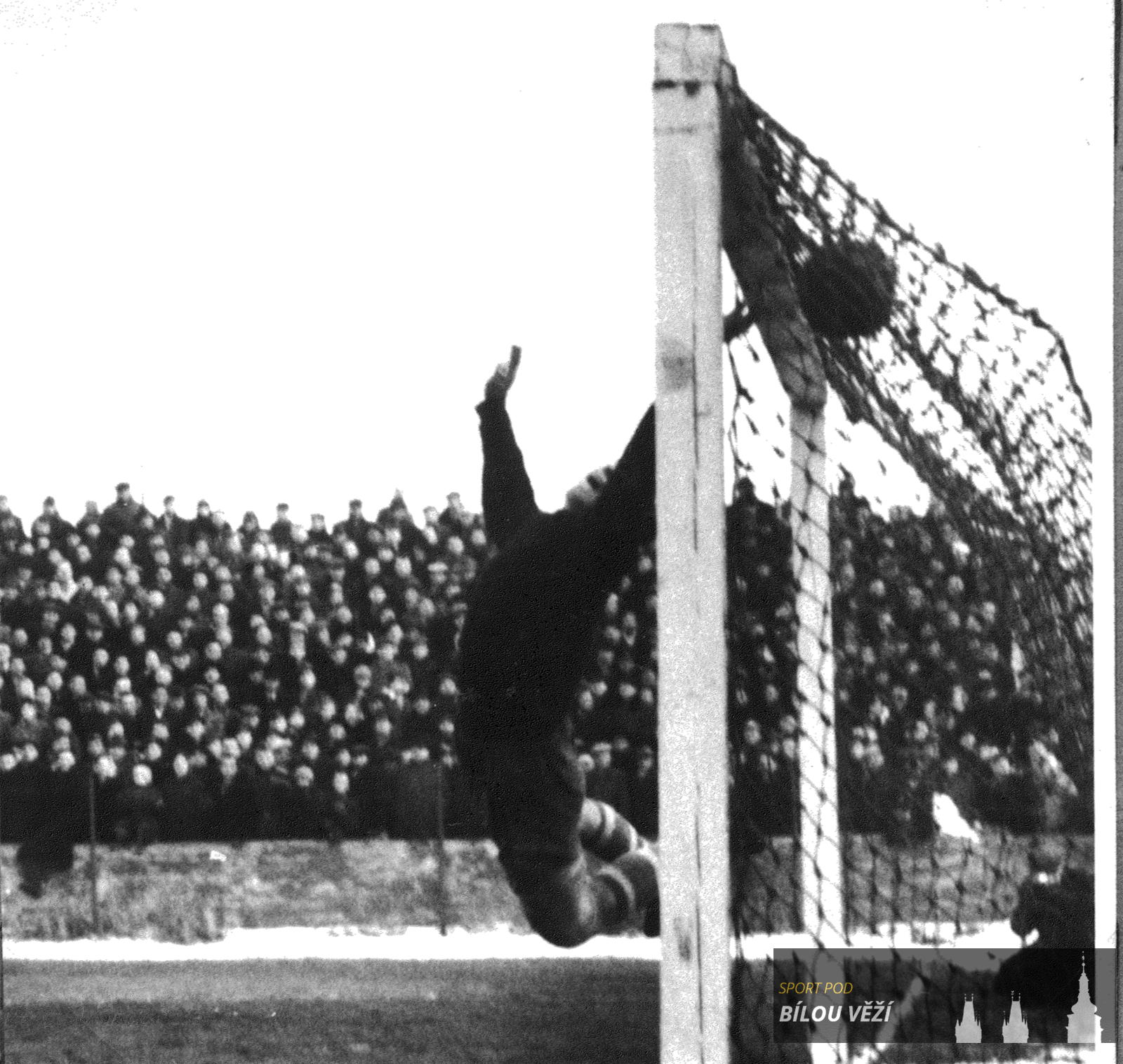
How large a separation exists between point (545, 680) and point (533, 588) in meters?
0.09

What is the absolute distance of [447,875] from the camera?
1.29 m

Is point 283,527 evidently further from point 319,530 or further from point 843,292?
point 843,292

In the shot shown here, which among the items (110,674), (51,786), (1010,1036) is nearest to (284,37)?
(110,674)

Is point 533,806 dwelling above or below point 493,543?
below

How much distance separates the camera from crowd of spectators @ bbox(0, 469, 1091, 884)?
49.6 inches

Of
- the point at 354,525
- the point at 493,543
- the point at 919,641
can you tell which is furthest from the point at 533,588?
the point at 919,641

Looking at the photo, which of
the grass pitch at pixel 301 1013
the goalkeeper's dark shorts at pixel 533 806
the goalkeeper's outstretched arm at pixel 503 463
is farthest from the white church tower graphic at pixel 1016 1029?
the goalkeeper's outstretched arm at pixel 503 463

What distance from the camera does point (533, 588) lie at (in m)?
1.24

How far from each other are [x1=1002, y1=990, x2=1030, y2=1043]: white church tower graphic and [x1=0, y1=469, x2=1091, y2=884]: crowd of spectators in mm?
187

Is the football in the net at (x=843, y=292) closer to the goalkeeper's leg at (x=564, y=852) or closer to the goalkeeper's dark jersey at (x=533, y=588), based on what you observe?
the goalkeeper's dark jersey at (x=533, y=588)

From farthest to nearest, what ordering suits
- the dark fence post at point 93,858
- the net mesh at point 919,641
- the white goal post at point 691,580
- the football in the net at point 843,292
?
the dark fence post at point 93,858
the net mesh at point 919,641
the football in the net at point 843,292
the white goal post at point 691,580

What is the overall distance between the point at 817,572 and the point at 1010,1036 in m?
0.51

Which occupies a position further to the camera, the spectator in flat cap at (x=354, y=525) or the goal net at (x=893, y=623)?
the spectator in flat cap at (x=354, y=525)

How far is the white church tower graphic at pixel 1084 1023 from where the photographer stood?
1.21m
